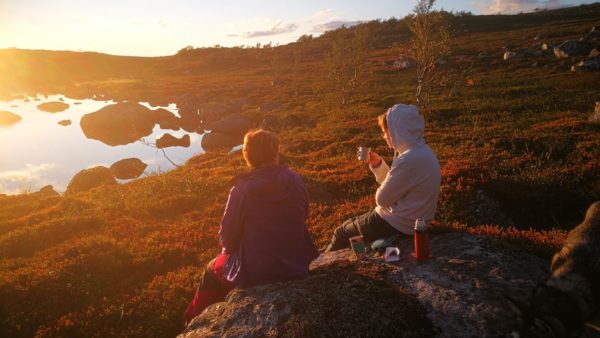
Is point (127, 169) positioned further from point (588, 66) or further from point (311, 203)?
point (588, 66)

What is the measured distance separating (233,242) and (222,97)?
55.4 meters

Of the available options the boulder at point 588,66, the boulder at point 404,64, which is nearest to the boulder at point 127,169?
the boulder at point 404,64

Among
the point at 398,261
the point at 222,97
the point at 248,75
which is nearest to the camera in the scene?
the point at 398,261

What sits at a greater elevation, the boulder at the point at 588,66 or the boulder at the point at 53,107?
the boulder at the point at 53,107

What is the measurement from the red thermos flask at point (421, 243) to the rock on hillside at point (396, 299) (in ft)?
0.47

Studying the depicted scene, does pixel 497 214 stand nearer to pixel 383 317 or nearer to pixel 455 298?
pixel 455 298

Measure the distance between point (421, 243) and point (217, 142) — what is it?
32.7 metres

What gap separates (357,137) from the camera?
80.7 ft

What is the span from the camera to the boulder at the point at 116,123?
46.4m

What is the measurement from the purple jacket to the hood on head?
1.97 m

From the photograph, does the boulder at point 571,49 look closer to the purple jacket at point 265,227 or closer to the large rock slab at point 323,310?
the large rock slab at point 323,310

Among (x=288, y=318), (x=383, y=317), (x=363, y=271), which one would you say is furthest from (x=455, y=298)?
(x=288, y=318)

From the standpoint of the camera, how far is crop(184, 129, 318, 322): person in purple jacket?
Result: 5.92 meters

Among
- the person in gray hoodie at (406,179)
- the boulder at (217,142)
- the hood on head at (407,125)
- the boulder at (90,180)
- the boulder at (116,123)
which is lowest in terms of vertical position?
the boulder at (217,142)
